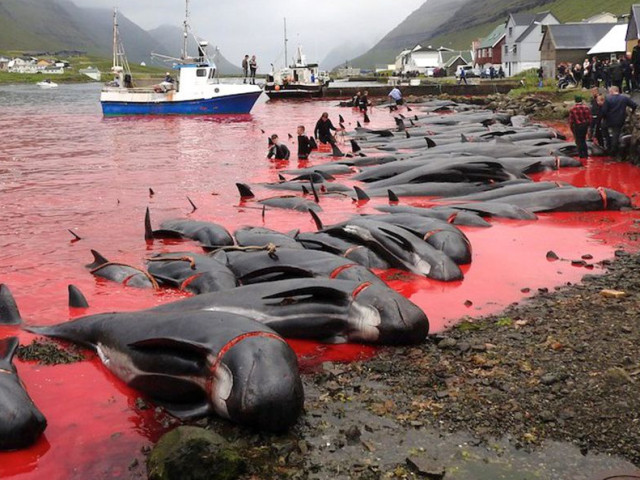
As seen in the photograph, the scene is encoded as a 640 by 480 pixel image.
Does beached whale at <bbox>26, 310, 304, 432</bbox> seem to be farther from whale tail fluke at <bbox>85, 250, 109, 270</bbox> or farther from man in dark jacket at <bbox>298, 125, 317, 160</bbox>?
man in dark jacket at <bbox>298, 125, 317, 160</bbox>

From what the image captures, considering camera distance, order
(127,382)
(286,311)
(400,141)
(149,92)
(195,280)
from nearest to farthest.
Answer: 1. (127,382)
2. (286,311)
3. (195,280)
4. (400,141)
5. (149,92)

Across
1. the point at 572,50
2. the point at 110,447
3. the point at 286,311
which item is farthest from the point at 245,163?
the point at 572,50

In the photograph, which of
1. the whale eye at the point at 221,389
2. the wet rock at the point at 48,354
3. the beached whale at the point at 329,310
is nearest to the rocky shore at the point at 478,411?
the whale eye at the point at 221,389

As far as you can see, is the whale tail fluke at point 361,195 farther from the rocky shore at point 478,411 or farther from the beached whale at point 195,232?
the rocky shore at point 478,411

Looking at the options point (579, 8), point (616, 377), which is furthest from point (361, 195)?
point (579, 8)

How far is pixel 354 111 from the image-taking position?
50.9 metres

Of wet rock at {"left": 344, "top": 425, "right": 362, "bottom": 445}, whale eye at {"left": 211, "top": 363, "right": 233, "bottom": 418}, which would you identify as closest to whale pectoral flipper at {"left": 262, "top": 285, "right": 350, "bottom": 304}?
whale eye at {"left": 211, "top": 363, "right": 233, "bottom": 418}

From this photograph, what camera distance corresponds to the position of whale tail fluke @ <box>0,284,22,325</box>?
26.9ft

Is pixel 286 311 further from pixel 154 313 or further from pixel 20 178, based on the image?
pixel 20 178

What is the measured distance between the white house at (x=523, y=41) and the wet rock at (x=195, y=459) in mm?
90114

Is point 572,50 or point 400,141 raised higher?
point 572,50

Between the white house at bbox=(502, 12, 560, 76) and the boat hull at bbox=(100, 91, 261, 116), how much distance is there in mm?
52608

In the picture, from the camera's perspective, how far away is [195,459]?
4.75m

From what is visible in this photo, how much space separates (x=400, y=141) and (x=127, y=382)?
67.7 feet
